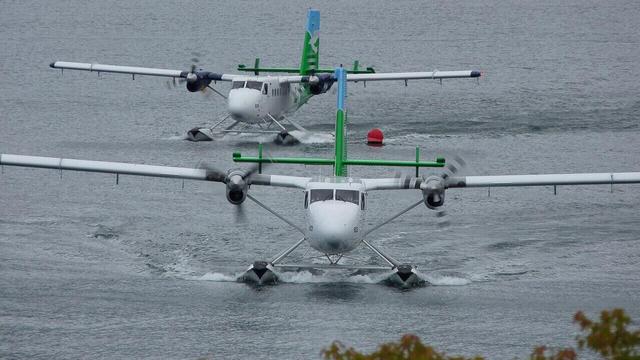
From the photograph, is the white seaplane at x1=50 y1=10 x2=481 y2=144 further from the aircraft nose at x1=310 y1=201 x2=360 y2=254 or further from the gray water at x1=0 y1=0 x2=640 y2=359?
the aircraft nose at x1=310 y1=201 x2=360 y2=254

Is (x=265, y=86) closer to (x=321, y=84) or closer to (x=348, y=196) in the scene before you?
(x=321, y=84)

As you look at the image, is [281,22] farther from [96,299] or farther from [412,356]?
[412,356]

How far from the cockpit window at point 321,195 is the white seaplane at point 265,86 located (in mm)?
27005

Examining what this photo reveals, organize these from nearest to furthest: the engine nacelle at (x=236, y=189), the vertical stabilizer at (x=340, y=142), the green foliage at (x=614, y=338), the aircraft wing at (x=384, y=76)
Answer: the green foliage at (x=614, y=338) < the engine nacelle at (x=236, y=189) < the vertical stabilizer at (x=340, y=142) < the aircraft wing at (x=384, y=76)

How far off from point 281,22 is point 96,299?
126106mm

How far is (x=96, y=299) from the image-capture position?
3678cm

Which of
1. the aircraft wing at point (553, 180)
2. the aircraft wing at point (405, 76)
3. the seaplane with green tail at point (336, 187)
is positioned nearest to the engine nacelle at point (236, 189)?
the seaplane with green tail at point (336, 187)

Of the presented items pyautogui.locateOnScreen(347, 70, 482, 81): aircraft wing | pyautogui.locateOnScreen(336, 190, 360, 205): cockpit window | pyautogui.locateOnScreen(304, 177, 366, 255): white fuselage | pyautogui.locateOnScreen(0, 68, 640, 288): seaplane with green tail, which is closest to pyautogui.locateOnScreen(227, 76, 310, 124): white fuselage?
pyautogui.locateOnScreen(347, 70, 482, 81): aircraft wing

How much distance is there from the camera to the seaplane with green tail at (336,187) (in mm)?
34719

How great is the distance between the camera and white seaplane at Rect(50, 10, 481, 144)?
63.0 m

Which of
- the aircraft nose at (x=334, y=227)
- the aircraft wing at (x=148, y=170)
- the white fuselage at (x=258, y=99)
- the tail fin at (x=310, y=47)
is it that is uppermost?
the tail fin at (x=310, y=47)

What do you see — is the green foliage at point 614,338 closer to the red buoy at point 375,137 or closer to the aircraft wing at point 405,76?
the red buoy at point 375,137

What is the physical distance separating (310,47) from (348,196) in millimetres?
36510

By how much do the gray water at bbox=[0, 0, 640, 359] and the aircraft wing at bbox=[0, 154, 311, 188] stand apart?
124 inches
